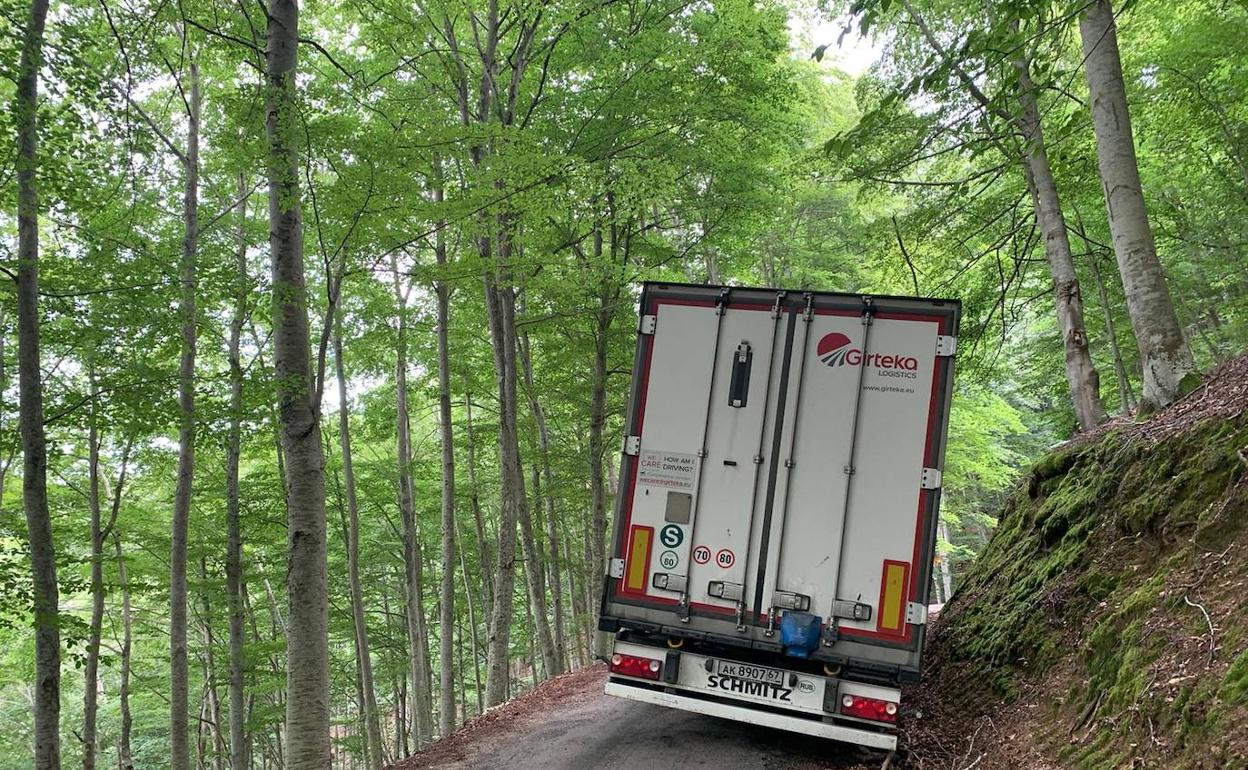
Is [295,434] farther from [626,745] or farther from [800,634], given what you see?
[800,634]

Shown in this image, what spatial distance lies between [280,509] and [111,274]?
7.97m

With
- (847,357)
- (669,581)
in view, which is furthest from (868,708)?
(847,357)

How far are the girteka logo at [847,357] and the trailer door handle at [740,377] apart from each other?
0.57 meters

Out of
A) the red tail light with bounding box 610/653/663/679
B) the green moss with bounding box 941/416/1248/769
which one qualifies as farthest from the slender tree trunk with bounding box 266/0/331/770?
the green moss with bounding box 941/416/1248/769

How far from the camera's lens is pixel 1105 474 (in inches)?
231

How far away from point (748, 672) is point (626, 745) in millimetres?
1487

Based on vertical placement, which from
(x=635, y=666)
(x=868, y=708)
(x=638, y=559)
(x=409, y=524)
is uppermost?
(x=638, y=559)

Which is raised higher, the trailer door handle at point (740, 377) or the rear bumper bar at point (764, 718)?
the trailer door handle at point (740, 377)

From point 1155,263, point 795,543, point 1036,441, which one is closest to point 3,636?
point 795,543

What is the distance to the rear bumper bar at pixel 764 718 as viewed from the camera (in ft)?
17.0

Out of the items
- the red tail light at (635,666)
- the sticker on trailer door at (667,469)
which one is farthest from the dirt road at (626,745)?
the sticker on trailer door at (667,469)

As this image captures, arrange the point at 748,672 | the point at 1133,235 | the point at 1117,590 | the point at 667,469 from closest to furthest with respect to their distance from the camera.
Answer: the point at 1117,590 → the point at 748,672 → the point at 667,469 → the point at 1133,235

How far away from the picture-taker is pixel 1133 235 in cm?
626

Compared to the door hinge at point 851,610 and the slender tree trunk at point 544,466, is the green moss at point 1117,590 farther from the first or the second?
the slender tree trunk at point 544,466
